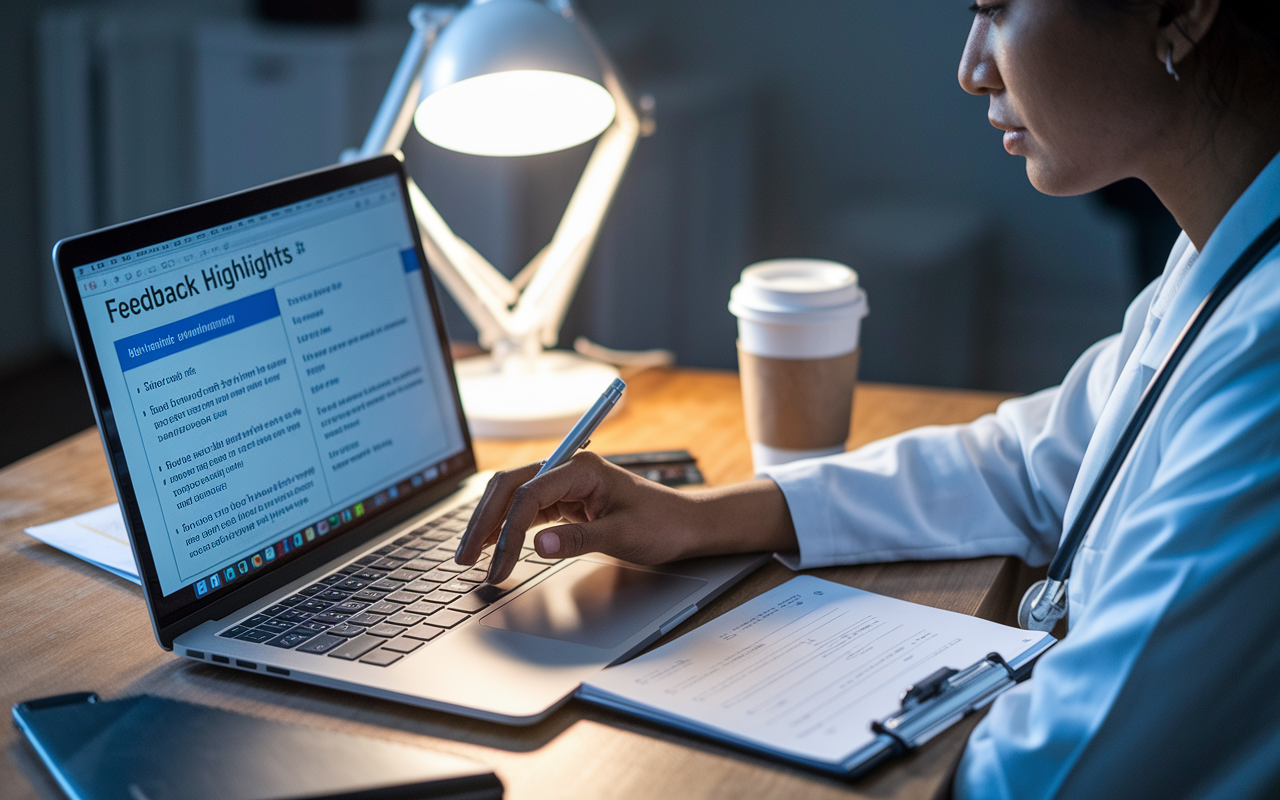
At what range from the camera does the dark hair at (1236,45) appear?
2.34 ft

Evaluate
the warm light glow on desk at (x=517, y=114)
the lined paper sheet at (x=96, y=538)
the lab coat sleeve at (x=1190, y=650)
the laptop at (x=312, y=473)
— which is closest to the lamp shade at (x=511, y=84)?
the warm light glow on desk at (x=517, y=114)

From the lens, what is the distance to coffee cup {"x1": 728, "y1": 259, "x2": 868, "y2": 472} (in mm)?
1098

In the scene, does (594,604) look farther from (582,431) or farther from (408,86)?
(408,86)

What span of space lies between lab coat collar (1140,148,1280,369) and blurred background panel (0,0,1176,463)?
77.9 inches

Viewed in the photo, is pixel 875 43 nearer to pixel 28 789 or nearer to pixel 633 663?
pixel 633 663

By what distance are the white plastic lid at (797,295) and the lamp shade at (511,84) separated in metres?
0.28

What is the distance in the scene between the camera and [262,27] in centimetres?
308

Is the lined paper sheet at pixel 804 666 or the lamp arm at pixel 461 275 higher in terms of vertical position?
the lamp arm at pixel 461 275


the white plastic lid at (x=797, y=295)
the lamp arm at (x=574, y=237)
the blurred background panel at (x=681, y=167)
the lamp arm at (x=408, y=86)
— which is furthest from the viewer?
the blurred background panel at (x=681, y=167)

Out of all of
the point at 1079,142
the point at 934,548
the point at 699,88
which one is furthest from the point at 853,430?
the point at 699,88

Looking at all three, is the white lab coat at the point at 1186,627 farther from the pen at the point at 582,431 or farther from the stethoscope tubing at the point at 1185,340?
the pen at the point at 582,431

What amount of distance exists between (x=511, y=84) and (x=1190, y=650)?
0.95m

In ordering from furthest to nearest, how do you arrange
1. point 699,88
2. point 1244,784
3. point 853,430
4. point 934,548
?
point 699,88 < point 853,430 < point 934,548 < point 1244,784

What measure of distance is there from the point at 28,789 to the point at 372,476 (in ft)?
1.27
